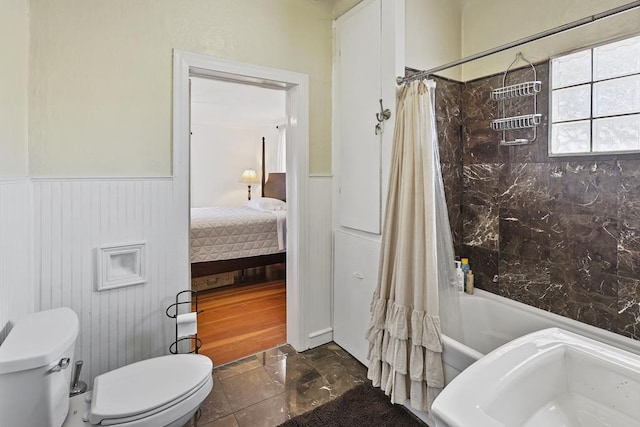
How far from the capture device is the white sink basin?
0.93m

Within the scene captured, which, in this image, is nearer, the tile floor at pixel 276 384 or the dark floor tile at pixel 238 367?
the tile floor at pixel 276 384

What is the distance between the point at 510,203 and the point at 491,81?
0.86 m

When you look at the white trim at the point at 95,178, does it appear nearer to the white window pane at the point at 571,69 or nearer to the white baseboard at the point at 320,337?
the white baseboard at the point at 320,337

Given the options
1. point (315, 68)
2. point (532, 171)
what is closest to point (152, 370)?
point (315, 68)

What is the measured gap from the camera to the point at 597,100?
1.81 metres

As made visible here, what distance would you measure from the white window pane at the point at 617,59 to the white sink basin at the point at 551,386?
57.6 inches

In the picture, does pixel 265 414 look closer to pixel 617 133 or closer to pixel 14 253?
pixel 14 253

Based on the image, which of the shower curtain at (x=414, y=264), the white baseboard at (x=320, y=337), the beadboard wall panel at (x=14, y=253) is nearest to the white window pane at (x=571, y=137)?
the shower curtain at (x=414, y=264)

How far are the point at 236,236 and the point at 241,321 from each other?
1.22m

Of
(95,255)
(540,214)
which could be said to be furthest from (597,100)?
(95,255)

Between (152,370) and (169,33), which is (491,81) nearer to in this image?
(169,33)

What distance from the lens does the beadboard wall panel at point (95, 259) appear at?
1.66m

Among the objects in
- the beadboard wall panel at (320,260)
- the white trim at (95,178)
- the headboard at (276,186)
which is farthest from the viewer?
the headboard at (276,186)

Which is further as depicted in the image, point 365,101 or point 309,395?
point 365,101
